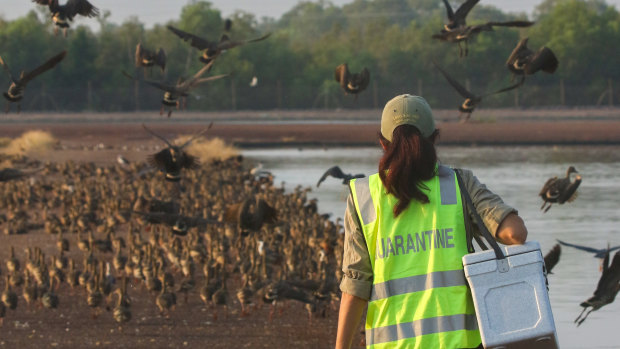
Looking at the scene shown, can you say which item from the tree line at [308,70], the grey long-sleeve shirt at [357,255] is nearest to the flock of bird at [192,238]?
the grey long-sleeve shirt at [357,255]

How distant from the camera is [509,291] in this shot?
4324mm

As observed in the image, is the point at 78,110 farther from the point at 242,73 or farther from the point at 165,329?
the point at 165,329

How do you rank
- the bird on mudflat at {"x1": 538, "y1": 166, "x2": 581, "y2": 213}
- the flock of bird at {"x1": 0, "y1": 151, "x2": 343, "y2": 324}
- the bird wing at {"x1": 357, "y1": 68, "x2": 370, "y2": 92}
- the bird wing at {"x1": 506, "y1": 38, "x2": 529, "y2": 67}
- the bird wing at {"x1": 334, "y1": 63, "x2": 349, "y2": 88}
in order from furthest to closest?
1. the flock of bird at {"x1": 0, "y1": 151, "x2": 343, "y2": 324}
2. the bird wing at {"x1": 334, "y1": 63, "x2": 349, "y2": 88}
3. the bird wing at {"x1": 357, "y1": 68, "x2": 370, "y2": 92}
4. the bird on mudflat at {"x1": 538, "y1": 166, "x2": 581, "y2": 213}
5. the bird wing at {"x1": 506, "y1": 38, "x2": 529, "y2": 67}

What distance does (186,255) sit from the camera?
17.0 meters

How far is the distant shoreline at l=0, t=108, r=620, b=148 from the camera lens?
54.4 metres

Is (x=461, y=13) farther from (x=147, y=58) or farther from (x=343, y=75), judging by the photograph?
(x=147, y=58)

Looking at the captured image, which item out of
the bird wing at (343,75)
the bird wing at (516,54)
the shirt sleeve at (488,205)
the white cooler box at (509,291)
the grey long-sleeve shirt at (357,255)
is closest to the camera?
the white cooler box at (509,291)

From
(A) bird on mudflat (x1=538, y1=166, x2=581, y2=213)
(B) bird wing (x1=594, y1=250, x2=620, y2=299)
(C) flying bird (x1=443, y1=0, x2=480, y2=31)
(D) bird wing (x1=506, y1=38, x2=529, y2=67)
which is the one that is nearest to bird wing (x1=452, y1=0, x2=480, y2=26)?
(C) flying bird (x1=443, y1=0, x2=480, y2=31)

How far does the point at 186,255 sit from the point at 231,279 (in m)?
0.75

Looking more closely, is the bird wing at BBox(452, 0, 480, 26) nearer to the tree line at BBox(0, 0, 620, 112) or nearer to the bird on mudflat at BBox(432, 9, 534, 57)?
the bird on mudflat at BBox(432, 9, 534, 57)

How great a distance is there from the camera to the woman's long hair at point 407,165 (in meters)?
4.54

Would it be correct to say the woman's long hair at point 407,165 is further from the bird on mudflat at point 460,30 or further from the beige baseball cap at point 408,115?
the bird on mudflat at point 460,30

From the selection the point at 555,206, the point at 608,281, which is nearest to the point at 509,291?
the point at 608,281

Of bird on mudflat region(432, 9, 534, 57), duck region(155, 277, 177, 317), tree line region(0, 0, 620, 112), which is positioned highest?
tree line region(0, 0, 620, 112)
